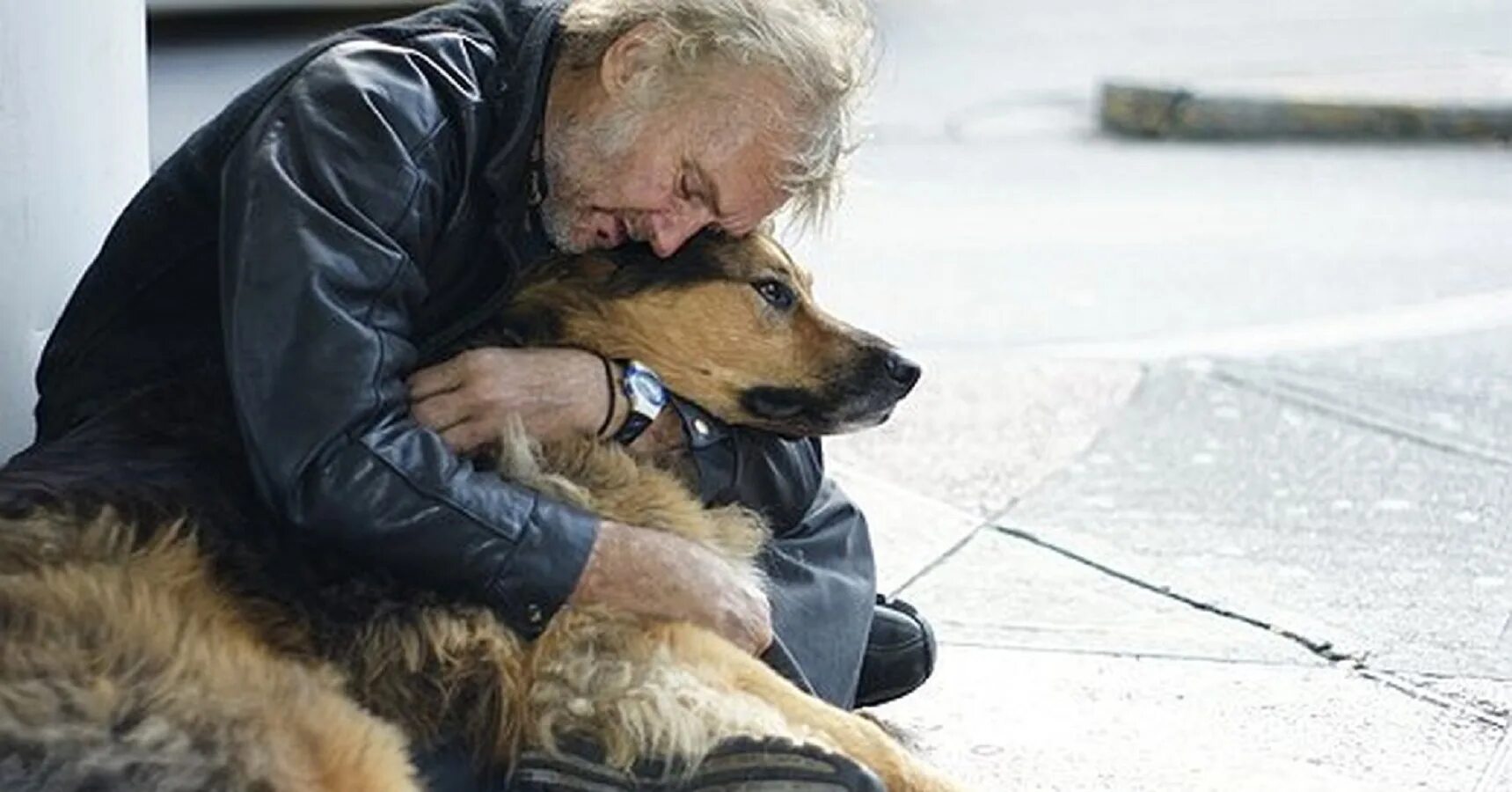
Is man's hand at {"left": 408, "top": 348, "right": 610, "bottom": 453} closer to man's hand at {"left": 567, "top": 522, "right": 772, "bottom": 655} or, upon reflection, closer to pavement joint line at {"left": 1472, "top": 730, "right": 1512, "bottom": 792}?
man's hand at {"left": 567, "top": 522, "right": 772, "bottom": 655}

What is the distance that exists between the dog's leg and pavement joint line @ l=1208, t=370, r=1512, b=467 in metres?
2.73

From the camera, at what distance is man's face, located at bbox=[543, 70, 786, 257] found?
3.62 meters

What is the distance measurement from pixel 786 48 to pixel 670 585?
0.78 m

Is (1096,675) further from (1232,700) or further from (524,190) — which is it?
(524,190)

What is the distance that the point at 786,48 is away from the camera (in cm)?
362

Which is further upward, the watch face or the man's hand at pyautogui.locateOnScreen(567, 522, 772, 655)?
the watch face

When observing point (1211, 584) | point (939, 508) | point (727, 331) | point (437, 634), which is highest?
point (727, 331)

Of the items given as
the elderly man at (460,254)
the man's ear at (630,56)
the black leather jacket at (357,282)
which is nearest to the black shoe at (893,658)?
the elderly man at (460,254)

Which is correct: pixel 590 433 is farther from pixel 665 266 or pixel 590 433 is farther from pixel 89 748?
pixel 89 748

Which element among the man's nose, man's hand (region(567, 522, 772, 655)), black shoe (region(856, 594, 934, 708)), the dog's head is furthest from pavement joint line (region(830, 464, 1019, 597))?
the man's nose

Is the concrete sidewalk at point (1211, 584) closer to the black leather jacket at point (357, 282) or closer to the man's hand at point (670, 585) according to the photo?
the man's hand at point (670, 585)

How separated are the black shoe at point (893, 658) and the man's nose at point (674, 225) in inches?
33.4

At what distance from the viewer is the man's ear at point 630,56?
3.60 m

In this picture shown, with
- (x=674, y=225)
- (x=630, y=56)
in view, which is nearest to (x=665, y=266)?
(x=674, y=225)
